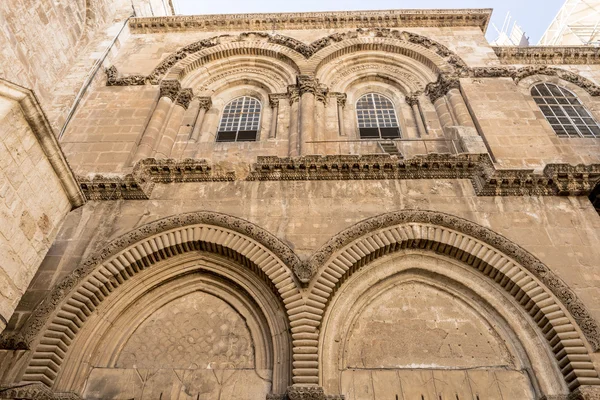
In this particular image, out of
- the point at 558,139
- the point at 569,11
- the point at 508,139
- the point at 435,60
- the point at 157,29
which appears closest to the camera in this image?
the point at 508,139

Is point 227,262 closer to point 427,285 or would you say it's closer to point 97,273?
point 97,273

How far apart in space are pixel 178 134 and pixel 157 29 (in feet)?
18.5

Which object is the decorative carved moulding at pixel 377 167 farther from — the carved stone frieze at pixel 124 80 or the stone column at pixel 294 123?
the carved stone frieze at pixel 124 80

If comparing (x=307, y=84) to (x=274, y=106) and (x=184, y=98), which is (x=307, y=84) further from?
(x=184, y=98)

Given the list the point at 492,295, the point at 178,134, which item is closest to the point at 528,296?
the point at 492,295

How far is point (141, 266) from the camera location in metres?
7.68

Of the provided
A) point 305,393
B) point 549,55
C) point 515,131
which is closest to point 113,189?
point 305,393

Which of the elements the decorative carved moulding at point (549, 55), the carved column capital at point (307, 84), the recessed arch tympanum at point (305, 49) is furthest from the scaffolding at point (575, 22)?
the carved column capital at point (307, 84)

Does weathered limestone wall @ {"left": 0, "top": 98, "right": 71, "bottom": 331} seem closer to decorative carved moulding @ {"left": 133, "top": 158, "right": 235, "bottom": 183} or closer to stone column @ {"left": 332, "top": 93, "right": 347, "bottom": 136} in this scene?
decorative carved moulding @ {"left": 133, "top": 158, "right": 235, "bottom": 183}

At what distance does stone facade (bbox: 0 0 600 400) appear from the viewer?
6.29 m

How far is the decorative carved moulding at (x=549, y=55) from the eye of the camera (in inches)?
530

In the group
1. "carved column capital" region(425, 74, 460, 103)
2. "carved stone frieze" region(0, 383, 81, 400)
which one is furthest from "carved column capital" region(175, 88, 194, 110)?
"carved stone frieze" region(0, 383, 81, 400)

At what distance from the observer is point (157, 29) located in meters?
14.4

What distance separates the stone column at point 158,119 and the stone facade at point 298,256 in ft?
0.23
